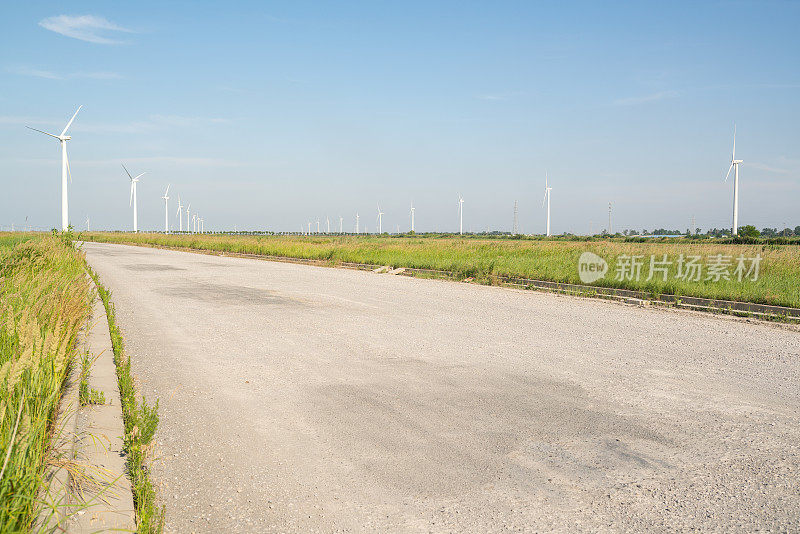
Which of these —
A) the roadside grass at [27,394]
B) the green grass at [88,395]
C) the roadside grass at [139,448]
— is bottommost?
the roadside grass at [139,448]

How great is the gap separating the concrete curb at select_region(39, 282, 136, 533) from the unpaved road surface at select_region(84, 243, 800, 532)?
0.97ft

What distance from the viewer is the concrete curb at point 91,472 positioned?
334 centimetres

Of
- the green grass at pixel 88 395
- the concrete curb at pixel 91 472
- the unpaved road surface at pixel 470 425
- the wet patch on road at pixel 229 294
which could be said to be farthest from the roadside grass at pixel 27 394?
the wet patch on road at pixel 229 294

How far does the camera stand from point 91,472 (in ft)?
13.0

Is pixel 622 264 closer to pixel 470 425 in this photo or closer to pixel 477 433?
pixel 470 425

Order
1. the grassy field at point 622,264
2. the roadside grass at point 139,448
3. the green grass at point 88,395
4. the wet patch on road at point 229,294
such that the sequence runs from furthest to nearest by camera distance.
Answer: the grassy field at point 622,264 → the wet patch on road at point 229,294 → the green grass at point 88,395 → the roadside grass at point 139,448

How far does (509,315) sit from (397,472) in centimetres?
843

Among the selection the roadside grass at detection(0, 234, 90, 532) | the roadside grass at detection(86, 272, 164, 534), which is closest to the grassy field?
the roadside grass at detection(86, 272, 164, 534)

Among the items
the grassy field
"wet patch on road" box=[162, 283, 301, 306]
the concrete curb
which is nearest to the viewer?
the concrete curb

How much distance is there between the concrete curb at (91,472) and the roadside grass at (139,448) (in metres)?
0.05

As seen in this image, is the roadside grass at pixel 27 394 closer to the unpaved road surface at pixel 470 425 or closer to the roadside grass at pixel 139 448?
the roadside grass at pixel 139 448

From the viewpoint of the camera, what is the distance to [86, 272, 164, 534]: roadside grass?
3.44m

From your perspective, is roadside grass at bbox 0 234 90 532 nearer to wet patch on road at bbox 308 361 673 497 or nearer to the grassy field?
wet patch on road at bbox 308 361 673 497

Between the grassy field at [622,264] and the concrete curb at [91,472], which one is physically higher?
the grassy field at [622,264]
